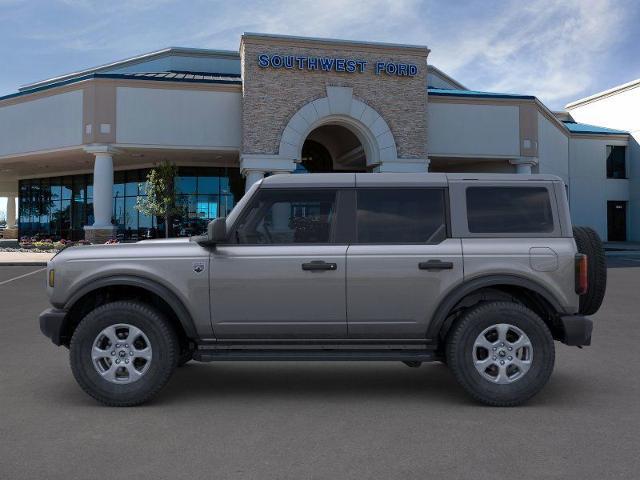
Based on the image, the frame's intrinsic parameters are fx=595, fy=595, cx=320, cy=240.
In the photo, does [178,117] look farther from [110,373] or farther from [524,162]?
[110,373]

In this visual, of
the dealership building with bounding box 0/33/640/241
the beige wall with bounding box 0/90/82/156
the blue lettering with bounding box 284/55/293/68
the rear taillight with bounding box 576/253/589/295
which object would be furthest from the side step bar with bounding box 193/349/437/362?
the beige wall with bounding box 0/90/82/156

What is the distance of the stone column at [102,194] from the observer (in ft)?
90.7

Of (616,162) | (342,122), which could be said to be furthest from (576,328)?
(616,162)

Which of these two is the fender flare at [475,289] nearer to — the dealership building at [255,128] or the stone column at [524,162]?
the dealership building at [255,128]

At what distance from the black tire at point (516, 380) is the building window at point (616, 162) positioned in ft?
140

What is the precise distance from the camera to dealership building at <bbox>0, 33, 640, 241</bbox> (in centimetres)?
2686

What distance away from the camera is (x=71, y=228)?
1492 inches

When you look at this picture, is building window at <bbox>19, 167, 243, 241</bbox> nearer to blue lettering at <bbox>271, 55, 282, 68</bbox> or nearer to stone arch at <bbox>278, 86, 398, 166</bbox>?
stone arch at <bbox>278, 86, 398, 166</bbox>

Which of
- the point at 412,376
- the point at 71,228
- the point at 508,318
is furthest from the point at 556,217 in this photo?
the point at 71,228

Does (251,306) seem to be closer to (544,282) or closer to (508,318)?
(508,318)

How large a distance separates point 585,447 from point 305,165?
105 feet

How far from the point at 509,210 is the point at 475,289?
2.64 ft

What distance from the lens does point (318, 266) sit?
508cm

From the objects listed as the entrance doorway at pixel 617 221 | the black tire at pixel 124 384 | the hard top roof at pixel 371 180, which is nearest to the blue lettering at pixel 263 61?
the hard top roof at pixel 371 180
